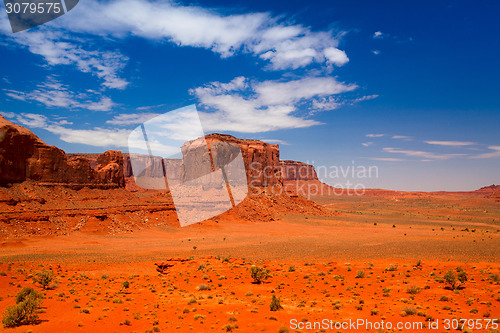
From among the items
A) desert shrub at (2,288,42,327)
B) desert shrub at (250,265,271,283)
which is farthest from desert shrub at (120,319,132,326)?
desert shrub at (250,265,271,283)

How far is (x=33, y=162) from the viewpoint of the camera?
40406 mm

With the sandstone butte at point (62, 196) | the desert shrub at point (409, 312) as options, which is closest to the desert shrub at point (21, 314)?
the desert shrub at point (409, 312)

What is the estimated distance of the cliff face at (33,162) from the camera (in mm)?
36969

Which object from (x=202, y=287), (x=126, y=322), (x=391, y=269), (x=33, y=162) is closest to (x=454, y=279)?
(x=391, y=269)

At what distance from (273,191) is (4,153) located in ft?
190

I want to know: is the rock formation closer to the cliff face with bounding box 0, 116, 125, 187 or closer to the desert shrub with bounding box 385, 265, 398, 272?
the cliff face with bounding box 0, 116, 125, 187

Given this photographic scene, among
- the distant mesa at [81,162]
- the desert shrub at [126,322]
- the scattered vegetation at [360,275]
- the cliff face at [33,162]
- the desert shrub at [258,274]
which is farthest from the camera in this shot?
the distant mesa at [81,162]

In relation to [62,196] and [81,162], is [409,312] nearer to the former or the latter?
[62,196]

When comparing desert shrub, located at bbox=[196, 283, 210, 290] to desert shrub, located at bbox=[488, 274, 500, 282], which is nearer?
desert shrub, located at bbox=[488, 274, 500, 282]

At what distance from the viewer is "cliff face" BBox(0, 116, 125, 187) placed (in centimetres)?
3697

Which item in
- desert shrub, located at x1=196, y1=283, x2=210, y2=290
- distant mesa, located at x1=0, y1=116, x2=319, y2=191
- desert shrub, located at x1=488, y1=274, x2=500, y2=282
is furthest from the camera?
distant mesa, located at x1=0, y1=116, x2=319, y2=191

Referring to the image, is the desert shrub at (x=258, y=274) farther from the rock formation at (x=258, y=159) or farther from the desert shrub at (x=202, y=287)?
the rock formation at (x=258, y=159)

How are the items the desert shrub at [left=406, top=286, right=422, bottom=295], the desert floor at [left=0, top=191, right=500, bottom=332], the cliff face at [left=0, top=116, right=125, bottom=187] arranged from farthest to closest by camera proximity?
1. the cliff face at [left=0, top=116, right=125, bottom=187]
2. the desert shrub at [left=406, top=286, right=422, bottom=295]
3. the desert floor at [left=0, top=191, right=500, bottom=332]

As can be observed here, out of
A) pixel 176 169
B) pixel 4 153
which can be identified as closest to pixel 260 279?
pixel 4 153
